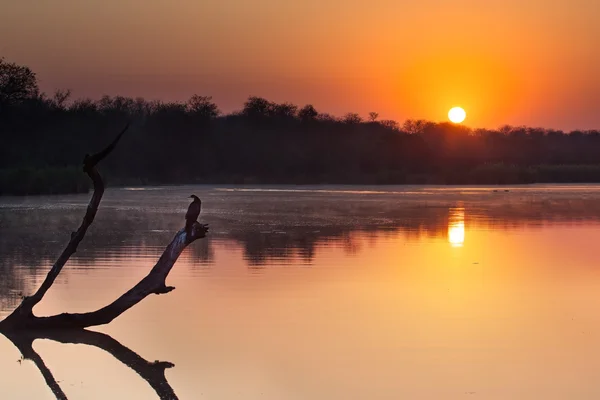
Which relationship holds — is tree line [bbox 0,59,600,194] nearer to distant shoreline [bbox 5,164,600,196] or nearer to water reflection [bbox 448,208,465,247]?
distant shoreline [bbox 5,164,600,196]

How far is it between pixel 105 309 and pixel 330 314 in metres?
2.10

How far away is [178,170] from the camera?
242 ft

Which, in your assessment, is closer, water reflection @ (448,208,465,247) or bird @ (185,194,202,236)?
bird @ (185,194,202,236)

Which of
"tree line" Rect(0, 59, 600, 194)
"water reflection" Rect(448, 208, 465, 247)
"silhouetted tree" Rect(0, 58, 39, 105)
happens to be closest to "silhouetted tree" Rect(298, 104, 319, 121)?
"tree line" Rect(0, 59, 600, 194)

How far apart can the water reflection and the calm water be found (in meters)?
0.19

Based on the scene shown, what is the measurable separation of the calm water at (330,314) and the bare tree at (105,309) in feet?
0.62

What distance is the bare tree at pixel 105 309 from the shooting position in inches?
357

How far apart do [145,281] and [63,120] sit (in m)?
65.2

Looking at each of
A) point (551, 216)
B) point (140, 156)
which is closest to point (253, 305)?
point (551, 216)

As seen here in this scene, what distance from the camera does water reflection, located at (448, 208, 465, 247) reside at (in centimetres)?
1862

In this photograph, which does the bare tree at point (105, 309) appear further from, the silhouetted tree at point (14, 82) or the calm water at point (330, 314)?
the silhouetted tree at point (14, 82)

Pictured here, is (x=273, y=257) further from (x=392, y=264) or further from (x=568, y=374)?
(x=568, y=374)

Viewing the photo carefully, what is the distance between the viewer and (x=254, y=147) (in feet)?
260

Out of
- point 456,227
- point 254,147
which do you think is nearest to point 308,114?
point 254,147
